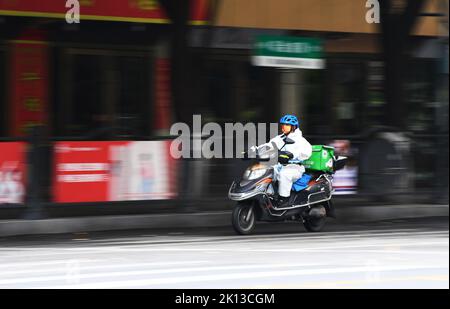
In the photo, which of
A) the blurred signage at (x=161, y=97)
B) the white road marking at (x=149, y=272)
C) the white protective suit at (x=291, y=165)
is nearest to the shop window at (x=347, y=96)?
the blurred signage at (x=161, y=97)

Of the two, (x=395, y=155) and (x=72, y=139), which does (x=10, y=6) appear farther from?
(x=395, y=155)

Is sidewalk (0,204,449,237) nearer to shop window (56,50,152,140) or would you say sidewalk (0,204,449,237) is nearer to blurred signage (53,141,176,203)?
blurred signage (53,141,176,203)

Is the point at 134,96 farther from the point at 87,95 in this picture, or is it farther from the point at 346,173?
the point at 346,173

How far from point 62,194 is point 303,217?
3.17m

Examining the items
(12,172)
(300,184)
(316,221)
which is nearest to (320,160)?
(300,184)

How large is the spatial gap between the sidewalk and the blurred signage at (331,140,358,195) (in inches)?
13.1

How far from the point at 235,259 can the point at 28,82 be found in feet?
33.7

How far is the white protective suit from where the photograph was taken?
12.9 metres

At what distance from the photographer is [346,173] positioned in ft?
49.5

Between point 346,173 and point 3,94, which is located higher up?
point 3,94

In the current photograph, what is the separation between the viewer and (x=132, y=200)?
13836mm

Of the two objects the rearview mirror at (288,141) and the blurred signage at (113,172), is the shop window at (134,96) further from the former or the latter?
the rearview mirror at (288,141)

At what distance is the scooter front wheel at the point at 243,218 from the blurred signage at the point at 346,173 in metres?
2.38

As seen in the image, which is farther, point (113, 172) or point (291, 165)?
point (113, 172)
